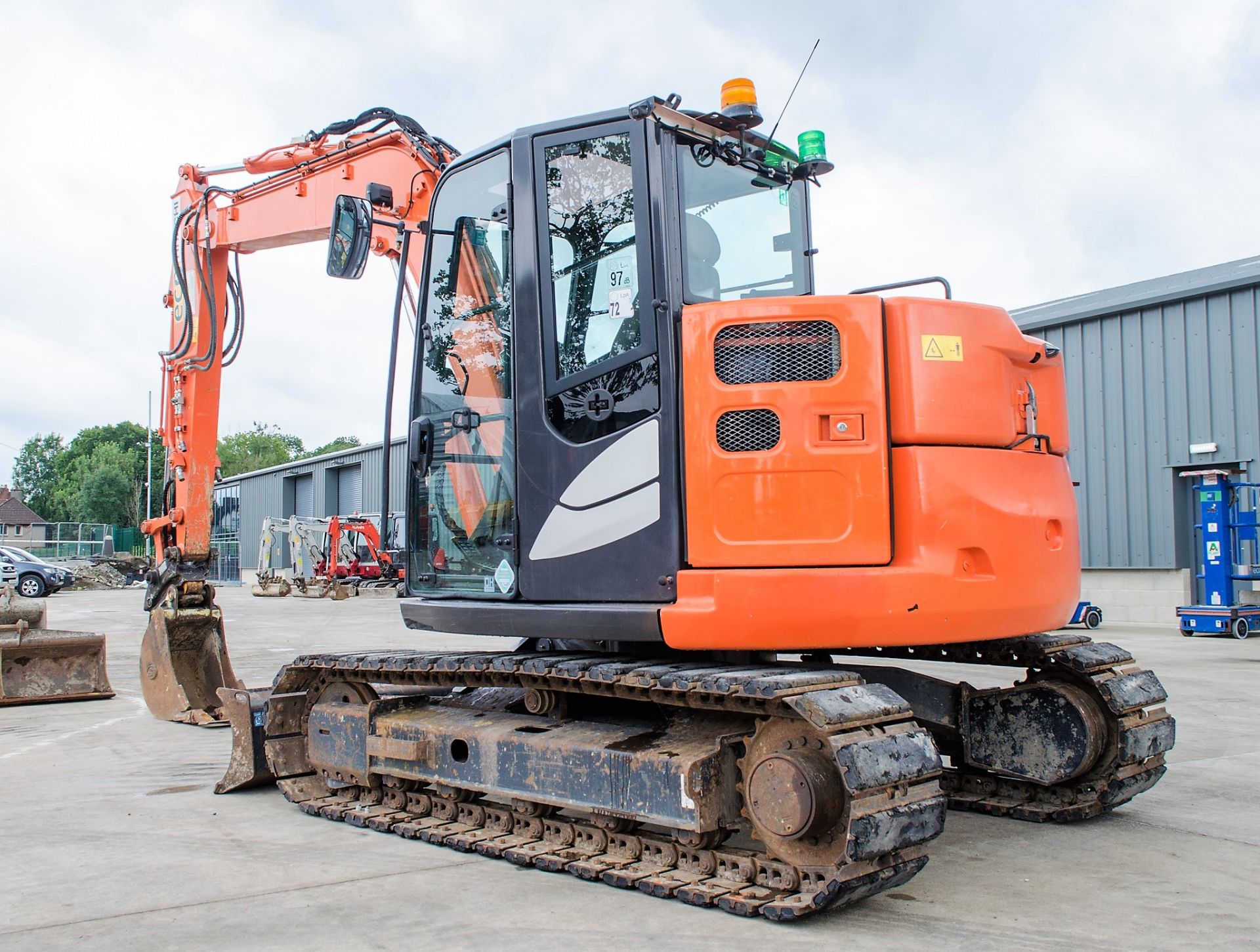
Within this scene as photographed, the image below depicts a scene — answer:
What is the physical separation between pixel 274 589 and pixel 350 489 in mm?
13984

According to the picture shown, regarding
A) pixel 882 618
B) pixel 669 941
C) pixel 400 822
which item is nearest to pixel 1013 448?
pixel 882 618

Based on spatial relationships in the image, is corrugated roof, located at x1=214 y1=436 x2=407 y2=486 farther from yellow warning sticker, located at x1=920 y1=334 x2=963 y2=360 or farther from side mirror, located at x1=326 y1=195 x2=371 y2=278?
yellow warning sticker, located at x1=920 y1=334 x2=963 y2=360

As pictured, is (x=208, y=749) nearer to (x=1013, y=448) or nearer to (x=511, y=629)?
(x=511, y=629)

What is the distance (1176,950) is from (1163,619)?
15112 millimetres

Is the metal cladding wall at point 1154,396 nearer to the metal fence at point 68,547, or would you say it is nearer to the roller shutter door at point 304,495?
the roller shutter door at point 304,495

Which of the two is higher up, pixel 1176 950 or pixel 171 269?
pixel 171 269

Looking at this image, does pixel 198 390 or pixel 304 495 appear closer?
pixel 198 390

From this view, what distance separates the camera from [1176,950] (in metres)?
3.75

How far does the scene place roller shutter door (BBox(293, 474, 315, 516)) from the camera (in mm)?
49062

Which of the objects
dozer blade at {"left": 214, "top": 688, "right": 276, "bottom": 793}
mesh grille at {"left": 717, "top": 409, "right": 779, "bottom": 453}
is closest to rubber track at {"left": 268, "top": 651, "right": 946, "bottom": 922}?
mesh grille at {"left": 717, "top": 409, "right": 779, "bottom": 453}

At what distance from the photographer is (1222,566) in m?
15.5

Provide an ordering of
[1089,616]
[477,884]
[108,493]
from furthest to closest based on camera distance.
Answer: [108,493] → [1089,616] → [477,884]

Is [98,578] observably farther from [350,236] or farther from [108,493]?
[108,493]

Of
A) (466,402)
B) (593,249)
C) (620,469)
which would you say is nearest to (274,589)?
(466,402)
